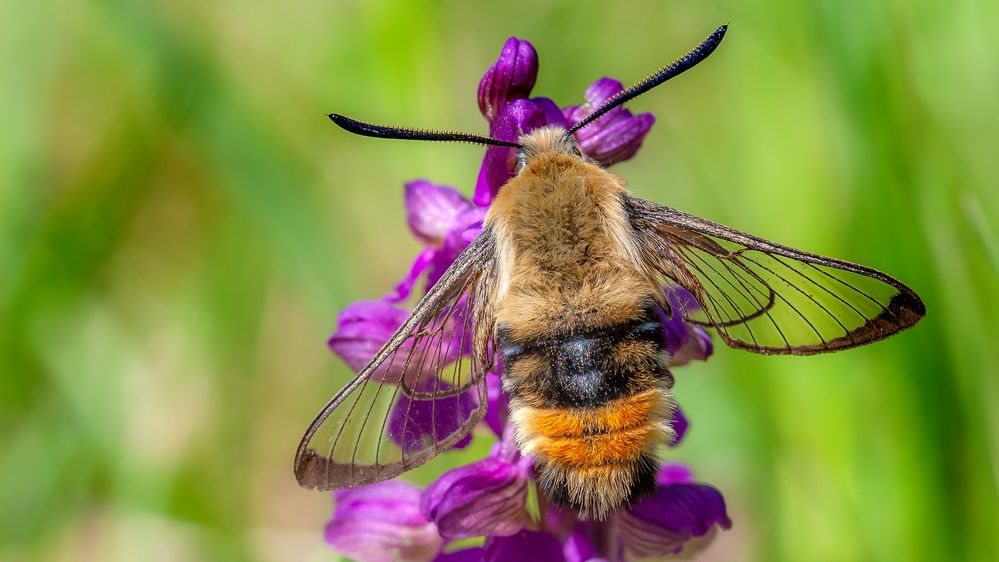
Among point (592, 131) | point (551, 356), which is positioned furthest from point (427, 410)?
point (592, 131)

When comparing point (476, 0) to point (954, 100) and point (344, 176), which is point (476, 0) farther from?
point (954, 100)

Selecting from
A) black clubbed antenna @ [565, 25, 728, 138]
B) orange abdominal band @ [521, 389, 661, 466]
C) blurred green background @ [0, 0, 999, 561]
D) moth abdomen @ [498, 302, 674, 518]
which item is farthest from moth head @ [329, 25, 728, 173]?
blurred green background @ [0, 0, 999, 561]

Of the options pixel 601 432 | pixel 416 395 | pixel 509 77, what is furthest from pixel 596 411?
pixel 509 77

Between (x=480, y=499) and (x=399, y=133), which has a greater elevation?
(x=399, y=133)

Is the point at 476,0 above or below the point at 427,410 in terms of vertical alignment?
above

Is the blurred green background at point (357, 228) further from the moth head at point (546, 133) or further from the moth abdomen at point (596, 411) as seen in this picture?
the moth abdomen at point (596, 411)

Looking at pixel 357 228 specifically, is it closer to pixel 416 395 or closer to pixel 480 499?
pixel 480 499

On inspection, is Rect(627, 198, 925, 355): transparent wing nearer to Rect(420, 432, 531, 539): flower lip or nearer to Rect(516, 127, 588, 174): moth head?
Rect(516, 127, 588, 174): moth head
